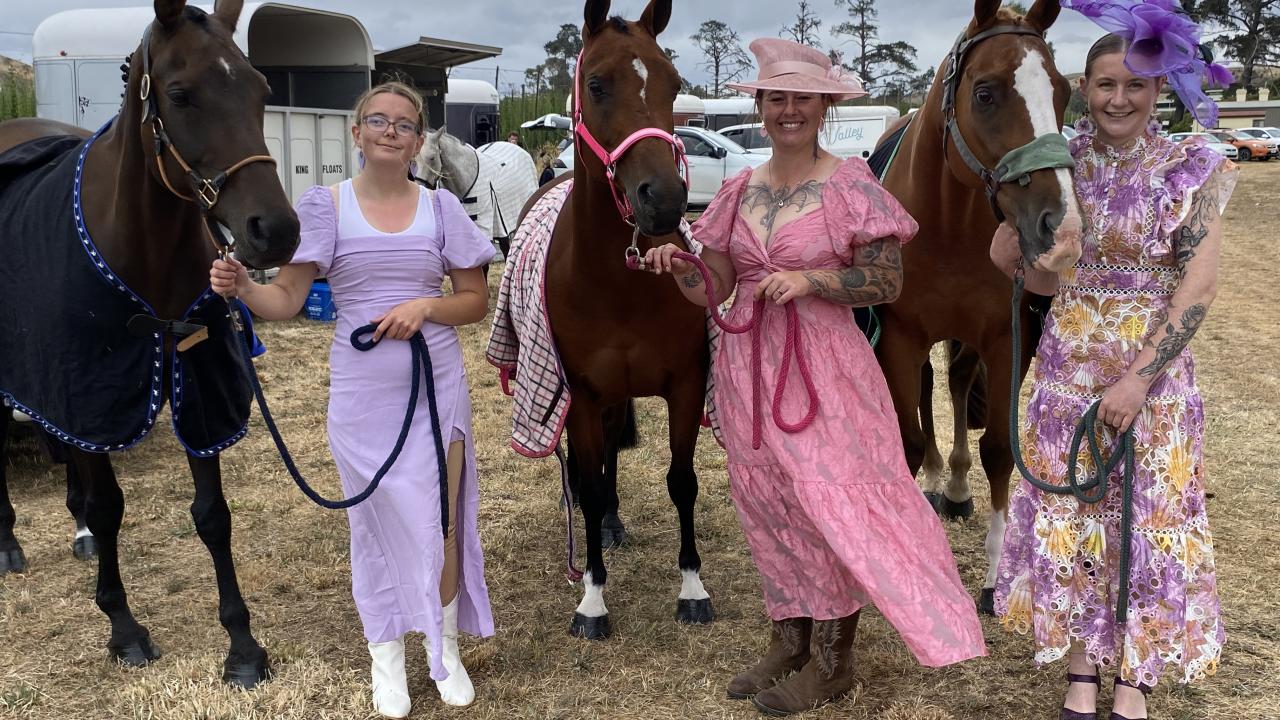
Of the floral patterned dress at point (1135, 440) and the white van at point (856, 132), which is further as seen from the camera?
the white van at point (856, 132)

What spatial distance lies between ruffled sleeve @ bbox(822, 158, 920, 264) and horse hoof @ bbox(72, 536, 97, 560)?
139 inches

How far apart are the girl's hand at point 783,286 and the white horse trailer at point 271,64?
7.73 m

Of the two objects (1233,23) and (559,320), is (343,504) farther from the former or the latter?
(1233,23)

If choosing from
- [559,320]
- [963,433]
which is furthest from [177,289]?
[963,433]

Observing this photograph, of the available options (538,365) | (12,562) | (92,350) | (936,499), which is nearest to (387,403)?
(538,365)

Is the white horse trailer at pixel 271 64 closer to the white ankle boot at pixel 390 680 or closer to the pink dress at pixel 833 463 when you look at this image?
the white ankle boot at pixel 390 680

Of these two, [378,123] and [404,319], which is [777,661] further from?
[378,123]

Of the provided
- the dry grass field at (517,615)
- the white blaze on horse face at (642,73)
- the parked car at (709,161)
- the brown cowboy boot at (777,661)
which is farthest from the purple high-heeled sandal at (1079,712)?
the parked car at (709,161)

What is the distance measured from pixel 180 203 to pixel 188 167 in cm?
37

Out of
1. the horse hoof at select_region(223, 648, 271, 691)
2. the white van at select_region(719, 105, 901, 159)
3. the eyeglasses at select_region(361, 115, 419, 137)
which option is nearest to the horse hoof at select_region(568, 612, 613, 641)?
the horse hoof at select_region(223, 648, 271, 691)

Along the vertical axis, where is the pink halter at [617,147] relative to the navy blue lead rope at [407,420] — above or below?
above

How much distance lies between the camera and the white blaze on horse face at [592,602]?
3.46 m

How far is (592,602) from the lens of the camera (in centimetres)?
347

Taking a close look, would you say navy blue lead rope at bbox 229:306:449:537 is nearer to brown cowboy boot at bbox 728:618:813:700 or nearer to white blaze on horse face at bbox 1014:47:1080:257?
brown cowboy boot at bbox 728:618:813:700
